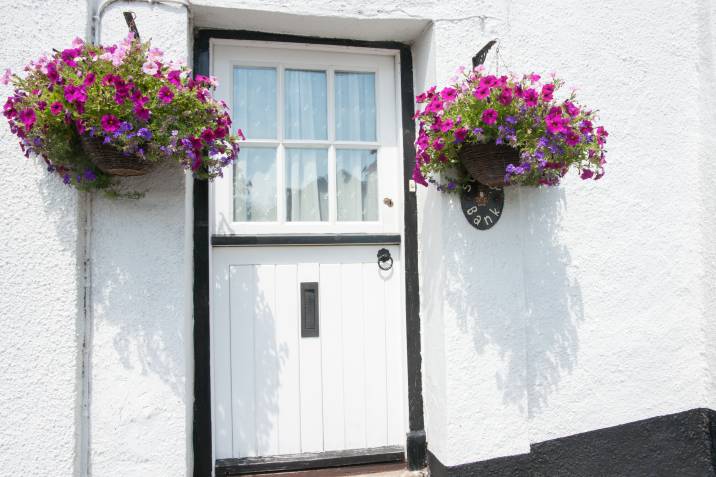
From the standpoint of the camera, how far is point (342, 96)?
126 inches

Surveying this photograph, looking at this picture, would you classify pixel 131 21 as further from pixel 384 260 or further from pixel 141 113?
pixel 384 260

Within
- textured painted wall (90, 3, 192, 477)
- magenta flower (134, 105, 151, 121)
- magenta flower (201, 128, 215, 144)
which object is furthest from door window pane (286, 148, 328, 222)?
magenta flower (134, 105, 151, 121)

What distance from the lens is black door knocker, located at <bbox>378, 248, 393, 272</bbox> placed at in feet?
10.2

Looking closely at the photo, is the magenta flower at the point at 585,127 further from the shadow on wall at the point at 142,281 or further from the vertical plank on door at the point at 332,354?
the shadow on wall at the point at 142,281

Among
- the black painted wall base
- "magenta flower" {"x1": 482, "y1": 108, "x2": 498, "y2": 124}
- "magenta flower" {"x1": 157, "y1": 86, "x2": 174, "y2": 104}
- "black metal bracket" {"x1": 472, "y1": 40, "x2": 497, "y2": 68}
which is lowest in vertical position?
the black painted wall base

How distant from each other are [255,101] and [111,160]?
1060mm

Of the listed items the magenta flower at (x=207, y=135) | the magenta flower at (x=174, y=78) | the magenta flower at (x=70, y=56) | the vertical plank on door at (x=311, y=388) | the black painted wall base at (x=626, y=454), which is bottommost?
the black painted wall base at (x=626, y=454)

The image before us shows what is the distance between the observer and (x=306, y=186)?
314cm

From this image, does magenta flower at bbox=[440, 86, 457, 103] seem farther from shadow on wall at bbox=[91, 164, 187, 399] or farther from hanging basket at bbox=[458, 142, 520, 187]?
shadow on wall at bbox=[91, 164, 187, 399]

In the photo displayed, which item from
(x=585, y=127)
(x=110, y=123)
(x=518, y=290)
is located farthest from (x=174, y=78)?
(x=518, y=290)

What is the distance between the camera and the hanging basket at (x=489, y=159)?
2533 mm

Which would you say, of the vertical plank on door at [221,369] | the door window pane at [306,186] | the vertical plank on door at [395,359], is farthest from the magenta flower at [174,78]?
the vertical plank on door at [395,359]

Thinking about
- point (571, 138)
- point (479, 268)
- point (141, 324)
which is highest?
point (571, 138)

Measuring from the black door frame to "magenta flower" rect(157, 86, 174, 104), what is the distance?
73cm
